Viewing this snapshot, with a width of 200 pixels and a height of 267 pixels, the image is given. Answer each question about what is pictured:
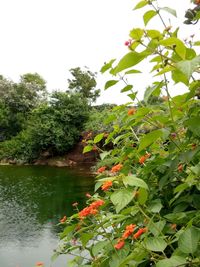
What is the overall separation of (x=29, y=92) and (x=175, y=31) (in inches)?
993

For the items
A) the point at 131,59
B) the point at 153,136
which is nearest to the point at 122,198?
the point at 153,136

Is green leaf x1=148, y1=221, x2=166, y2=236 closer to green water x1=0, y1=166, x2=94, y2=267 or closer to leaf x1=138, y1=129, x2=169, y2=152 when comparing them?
leaf x1=138, y1=129, x2=169, y2=152

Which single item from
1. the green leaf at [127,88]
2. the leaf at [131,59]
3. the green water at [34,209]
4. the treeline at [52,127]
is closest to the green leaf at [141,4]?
the leaf at [131,59]

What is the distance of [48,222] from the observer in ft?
26.4

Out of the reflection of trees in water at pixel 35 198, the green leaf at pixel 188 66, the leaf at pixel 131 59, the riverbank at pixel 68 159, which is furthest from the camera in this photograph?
the riverbank at pixel 68 159

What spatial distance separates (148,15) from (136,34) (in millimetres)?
52

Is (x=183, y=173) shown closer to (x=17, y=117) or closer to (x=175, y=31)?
(x=175, y=31)

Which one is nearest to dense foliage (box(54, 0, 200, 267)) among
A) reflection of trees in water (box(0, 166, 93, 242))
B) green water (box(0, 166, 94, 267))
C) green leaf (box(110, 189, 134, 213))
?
green leaf (box(110, 189, 134, 213))

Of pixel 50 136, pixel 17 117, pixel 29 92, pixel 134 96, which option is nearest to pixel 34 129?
pixel 50 136

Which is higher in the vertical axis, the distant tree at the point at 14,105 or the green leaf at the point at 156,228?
the distant tree at the point at 14,105

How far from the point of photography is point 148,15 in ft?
2.61

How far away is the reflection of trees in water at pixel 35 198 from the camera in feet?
25.1

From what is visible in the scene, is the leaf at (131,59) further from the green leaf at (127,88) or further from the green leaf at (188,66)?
the green leaf at (127,88)

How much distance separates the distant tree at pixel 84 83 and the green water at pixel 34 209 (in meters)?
11.8
